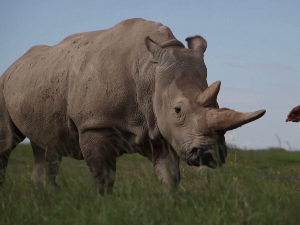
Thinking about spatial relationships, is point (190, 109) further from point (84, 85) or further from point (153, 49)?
point (84, 85)

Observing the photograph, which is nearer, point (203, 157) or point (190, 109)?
point (203, 157)

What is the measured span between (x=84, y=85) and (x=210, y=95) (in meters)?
1.68

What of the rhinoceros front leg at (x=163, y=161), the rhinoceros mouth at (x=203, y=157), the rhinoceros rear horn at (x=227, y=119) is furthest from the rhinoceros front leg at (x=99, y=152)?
the rhinoceros rear horn at (x=227, y=119)

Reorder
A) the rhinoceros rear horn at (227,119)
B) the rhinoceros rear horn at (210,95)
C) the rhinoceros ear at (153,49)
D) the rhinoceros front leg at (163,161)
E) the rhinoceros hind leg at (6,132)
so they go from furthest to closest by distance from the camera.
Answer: the rhinoceros hind leg at (6,132), the rhinoceros front leg at (163,161), the rhinoceros ear at (153,49), the rhinoceros rear horn at (210,95), the rhinoceros rear horn at (227,119)

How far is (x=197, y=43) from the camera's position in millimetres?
5719

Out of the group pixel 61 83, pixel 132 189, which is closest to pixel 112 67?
pixel 61 83

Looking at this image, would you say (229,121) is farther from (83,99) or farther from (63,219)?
(83,99)

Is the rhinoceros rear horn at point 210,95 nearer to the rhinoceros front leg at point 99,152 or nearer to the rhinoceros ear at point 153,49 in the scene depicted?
the rhinoceros ear at point 153,49

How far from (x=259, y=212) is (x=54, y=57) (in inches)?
162

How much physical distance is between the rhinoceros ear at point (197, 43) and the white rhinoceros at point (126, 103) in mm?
11

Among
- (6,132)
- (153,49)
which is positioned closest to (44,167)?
(6,132)

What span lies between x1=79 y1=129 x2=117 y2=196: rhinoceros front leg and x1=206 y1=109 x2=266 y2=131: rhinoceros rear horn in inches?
58.0

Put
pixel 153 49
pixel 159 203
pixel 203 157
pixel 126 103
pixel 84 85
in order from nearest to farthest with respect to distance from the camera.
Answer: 1. pixel 159 203
2. pixel 203 157
3. pixel 153 49
4. pixel 126 103
5. pixel 84 85

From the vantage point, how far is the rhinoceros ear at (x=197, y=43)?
220 inches
